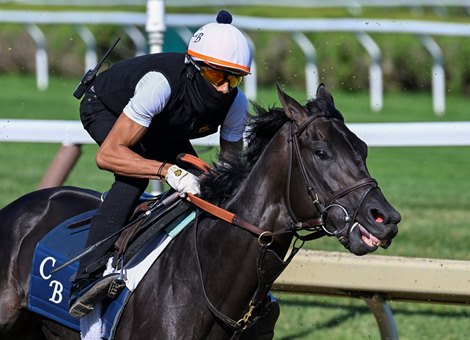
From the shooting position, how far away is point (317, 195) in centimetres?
412

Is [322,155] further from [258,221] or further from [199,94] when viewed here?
[199,94]

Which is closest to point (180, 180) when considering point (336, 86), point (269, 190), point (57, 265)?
point (269, 190)

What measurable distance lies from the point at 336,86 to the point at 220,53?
13.5m

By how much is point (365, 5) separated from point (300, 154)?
1573 cm

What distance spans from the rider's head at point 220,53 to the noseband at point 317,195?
0.36m

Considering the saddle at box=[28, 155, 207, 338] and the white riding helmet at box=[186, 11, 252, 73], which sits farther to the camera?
the saddle at box=[28, 155, 207, 338]

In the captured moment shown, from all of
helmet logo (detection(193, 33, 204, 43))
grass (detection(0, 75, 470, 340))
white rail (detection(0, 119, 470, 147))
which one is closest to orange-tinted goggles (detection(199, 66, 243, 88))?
helmet logo (detection(193, 33, 204, 43))

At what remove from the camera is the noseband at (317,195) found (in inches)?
158

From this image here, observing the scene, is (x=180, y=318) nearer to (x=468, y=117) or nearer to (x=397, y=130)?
(x=397, y=130)

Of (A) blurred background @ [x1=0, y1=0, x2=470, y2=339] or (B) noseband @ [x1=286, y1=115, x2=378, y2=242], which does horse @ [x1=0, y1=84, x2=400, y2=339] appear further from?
(A) blurred background @ [x1=0, y1=0, x2=470, y2=339]

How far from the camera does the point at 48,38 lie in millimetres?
19484

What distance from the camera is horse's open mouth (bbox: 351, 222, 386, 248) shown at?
3.95 meters

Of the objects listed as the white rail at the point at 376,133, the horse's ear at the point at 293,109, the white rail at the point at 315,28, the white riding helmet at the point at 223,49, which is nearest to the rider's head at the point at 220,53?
the white riding helmet at the point at 223,49

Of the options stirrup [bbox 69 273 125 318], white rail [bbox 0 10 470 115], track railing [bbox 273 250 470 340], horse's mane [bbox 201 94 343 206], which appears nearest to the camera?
horse's mane [bbox 201 94 343 206]
